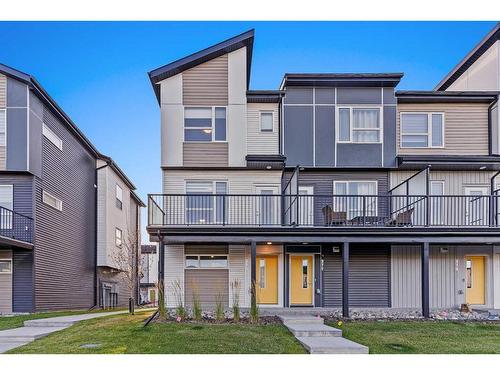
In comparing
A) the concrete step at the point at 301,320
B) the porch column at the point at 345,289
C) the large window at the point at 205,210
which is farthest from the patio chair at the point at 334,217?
the large window at the point at 205,210

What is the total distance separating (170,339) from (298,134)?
9.34 metres

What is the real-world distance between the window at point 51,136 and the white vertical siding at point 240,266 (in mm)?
9137

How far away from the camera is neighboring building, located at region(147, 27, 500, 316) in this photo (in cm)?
1675

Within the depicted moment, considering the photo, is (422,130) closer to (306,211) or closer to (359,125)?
(359,125)

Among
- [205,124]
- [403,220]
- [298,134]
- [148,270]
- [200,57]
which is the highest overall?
[200,57]

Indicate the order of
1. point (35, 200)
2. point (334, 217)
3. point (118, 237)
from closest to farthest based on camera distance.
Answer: point (334, 217) < point (35, 200) < point (118, 237)

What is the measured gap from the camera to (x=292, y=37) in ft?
62.8

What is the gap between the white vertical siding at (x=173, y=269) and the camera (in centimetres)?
1659

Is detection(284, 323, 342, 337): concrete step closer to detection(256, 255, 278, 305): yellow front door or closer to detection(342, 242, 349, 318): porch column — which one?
detection(342, 242, 349, 318): porch column

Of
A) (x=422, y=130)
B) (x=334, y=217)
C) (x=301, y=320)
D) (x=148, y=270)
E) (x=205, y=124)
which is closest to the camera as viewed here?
(x=301, y=320)

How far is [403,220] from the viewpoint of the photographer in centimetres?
1562

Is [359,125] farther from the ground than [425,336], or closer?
farther from the ground

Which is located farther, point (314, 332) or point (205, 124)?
point (205, 124)

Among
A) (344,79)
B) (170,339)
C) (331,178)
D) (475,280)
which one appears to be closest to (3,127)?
(170,339)
